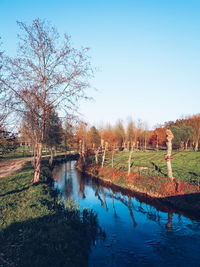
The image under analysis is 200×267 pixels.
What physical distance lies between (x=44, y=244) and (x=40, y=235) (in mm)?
639

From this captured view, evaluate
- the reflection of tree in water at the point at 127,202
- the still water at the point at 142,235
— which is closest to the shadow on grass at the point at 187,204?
the still water at the point at 142,235

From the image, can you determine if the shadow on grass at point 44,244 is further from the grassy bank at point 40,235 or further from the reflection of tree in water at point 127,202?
the reflection of tree in water at point 127,202

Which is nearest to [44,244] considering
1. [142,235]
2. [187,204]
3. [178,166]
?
[142,235]

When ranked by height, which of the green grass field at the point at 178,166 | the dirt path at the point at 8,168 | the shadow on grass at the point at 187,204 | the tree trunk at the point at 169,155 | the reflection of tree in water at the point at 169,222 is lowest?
the reflection of tree in water at the point at 169,222

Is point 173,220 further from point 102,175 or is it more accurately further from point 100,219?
point 102,175

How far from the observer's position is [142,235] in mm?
11469

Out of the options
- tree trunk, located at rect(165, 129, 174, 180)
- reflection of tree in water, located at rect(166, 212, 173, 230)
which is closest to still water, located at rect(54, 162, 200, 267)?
reflection of tree in water, located at rect(166, 212, 173, 230)

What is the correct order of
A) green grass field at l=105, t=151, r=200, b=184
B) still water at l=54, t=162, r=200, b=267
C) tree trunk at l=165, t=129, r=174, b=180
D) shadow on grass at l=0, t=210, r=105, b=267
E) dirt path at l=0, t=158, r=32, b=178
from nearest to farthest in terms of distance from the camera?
shadow on grass at l=0, t=210, r=105, b=267 → still water at l=54, t=162, r=200, b=267 → tree trunk at l=165, t=129, r=174, b=180 → green grass field at l=105, t=151, r=200, b=184 → dirt path at l=0, t=158, r=32, b=178

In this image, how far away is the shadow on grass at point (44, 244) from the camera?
22.5 ft

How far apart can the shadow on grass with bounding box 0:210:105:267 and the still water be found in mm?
1048

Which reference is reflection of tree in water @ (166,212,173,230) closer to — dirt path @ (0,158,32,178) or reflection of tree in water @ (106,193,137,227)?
reflection of tree in water @ (106,193,137,227)

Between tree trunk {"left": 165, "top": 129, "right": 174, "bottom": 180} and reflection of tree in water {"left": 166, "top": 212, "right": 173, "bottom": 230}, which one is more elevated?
tree trunk {"left": 165, "top": 129, "right": 174, "bottom": 180}

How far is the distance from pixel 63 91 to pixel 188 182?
1408 centimetres

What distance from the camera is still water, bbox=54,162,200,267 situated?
29.4 ft
